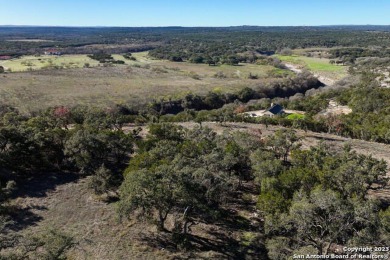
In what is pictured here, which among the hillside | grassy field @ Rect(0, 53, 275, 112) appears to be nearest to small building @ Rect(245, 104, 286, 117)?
grassy field @ Rect(0, 53, 275, 112)

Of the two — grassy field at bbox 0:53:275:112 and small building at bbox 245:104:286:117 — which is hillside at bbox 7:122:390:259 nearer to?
small building at bbox 245:104:286:117

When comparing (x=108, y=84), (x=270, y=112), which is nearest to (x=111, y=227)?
(x=270, y=112)

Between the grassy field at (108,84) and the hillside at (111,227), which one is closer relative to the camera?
the hillside at (111,227)

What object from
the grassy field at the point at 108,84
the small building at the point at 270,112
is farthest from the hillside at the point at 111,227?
the grassy field at the point at 108,84

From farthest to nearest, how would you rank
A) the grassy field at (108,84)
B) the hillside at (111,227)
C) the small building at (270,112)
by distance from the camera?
the grassy field at (108,84) → the small building at (270,112) → the hillside at (111,227)

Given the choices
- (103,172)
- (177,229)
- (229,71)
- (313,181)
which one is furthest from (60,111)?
(229,71)

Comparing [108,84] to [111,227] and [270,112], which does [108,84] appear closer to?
[270,112]

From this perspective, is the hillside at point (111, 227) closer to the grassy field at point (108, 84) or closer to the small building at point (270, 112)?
the small building at point (270, 112)

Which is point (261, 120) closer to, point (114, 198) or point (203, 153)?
point (203, 153)
